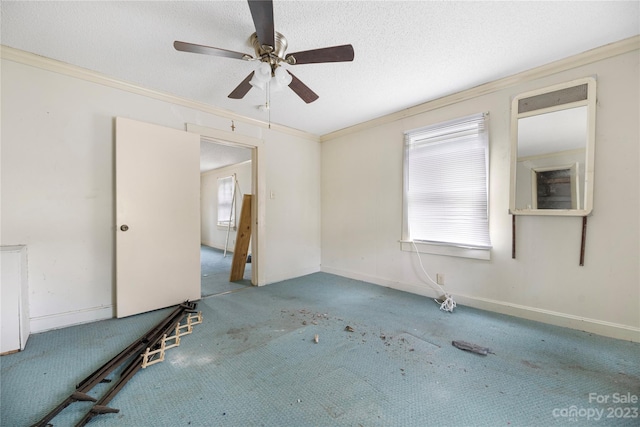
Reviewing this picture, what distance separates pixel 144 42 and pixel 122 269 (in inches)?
84.1

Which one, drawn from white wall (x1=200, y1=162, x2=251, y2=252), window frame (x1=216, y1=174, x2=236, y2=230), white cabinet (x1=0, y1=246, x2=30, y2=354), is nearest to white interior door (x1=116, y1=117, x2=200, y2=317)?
white cabinet (x1=0, y1=246, x2=30, y2=354)

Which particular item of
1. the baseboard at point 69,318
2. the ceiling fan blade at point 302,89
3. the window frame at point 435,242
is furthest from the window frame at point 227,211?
the ceiling fan blade at point 302,89

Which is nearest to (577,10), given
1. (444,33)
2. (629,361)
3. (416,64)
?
(444,33)

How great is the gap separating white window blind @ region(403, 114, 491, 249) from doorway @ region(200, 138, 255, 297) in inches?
105

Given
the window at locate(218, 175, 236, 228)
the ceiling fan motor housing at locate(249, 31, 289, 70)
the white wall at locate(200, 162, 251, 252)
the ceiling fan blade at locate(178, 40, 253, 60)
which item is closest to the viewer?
the ceiling fan blade at locate(178, 40, 253, 60)

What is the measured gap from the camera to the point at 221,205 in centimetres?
725

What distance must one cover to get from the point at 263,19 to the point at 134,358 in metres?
2.47

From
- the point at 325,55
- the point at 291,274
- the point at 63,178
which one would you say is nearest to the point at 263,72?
the point at 325,55

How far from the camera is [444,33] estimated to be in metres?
1.88

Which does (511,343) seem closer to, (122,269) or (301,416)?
(301,416)

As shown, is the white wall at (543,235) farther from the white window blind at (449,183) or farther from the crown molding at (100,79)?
the crown molding at (100,79)

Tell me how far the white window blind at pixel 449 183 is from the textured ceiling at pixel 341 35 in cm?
57

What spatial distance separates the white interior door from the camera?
2.53 metres

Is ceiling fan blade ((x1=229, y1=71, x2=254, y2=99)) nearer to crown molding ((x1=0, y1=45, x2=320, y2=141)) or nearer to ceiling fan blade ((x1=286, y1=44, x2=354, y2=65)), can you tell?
ceiling fan blade ((x1=286, y1=44, x2=354, y2=65))
